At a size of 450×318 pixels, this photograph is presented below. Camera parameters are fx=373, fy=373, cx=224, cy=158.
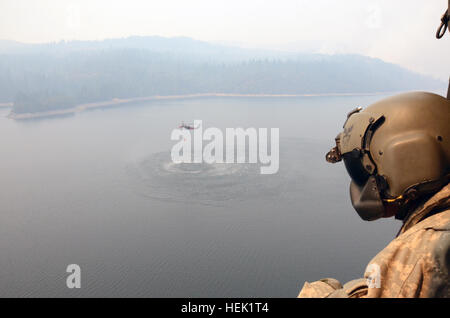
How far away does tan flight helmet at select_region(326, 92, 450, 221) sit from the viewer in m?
1.91

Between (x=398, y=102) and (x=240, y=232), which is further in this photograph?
(x=240, y=232)

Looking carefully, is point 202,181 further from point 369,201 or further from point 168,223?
point 369,201

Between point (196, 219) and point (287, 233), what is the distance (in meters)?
8.74

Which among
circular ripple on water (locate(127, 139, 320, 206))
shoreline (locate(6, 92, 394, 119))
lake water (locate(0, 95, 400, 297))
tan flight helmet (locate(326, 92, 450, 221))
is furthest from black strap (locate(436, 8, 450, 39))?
shoreline (locate(6, 92, 394, 119))

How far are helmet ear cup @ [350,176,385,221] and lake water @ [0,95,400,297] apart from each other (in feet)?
78.1

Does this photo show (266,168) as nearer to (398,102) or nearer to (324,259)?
(324,259)

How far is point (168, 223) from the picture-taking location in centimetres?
3519

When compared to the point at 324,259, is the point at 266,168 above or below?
above

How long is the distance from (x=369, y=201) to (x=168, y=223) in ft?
112

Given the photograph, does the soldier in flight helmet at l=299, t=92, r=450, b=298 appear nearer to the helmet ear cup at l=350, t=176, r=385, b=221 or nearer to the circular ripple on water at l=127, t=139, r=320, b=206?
the helmet ear cup at l=350, t=176, r=385, b=221

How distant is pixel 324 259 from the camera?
28.3 m

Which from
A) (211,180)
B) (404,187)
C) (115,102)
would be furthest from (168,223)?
(115,102)
